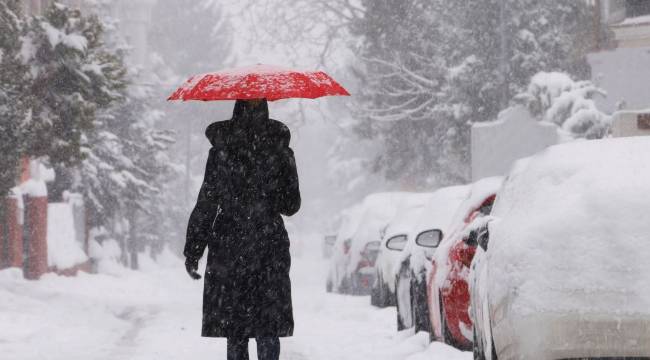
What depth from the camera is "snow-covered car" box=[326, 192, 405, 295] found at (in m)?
21.3

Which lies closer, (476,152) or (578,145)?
(578,145)

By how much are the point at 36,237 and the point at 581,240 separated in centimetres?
2293

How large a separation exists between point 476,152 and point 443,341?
1447 cm

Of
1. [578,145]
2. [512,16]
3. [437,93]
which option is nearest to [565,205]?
[578,145]

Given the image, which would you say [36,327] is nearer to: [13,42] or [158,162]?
[13,42]

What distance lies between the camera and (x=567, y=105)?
1052 inches

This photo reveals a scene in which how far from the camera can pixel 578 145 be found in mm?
6949

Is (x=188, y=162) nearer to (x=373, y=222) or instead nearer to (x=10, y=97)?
(x=373, y=222)

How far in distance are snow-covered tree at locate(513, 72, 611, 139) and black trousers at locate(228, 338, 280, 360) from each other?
18.1 m

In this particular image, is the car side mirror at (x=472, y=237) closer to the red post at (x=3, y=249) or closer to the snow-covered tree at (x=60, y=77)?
the snow-covered tree at (x=60, y=77)

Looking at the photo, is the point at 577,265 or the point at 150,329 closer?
the point at 577,265

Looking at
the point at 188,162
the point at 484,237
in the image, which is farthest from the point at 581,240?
the point at 188,162

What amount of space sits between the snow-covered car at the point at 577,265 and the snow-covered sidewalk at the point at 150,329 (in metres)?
4.00

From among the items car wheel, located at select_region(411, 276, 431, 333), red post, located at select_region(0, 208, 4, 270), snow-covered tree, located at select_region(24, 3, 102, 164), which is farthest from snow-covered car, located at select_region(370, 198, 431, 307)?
red post, located at select_region(0, 208, 4, 270)
